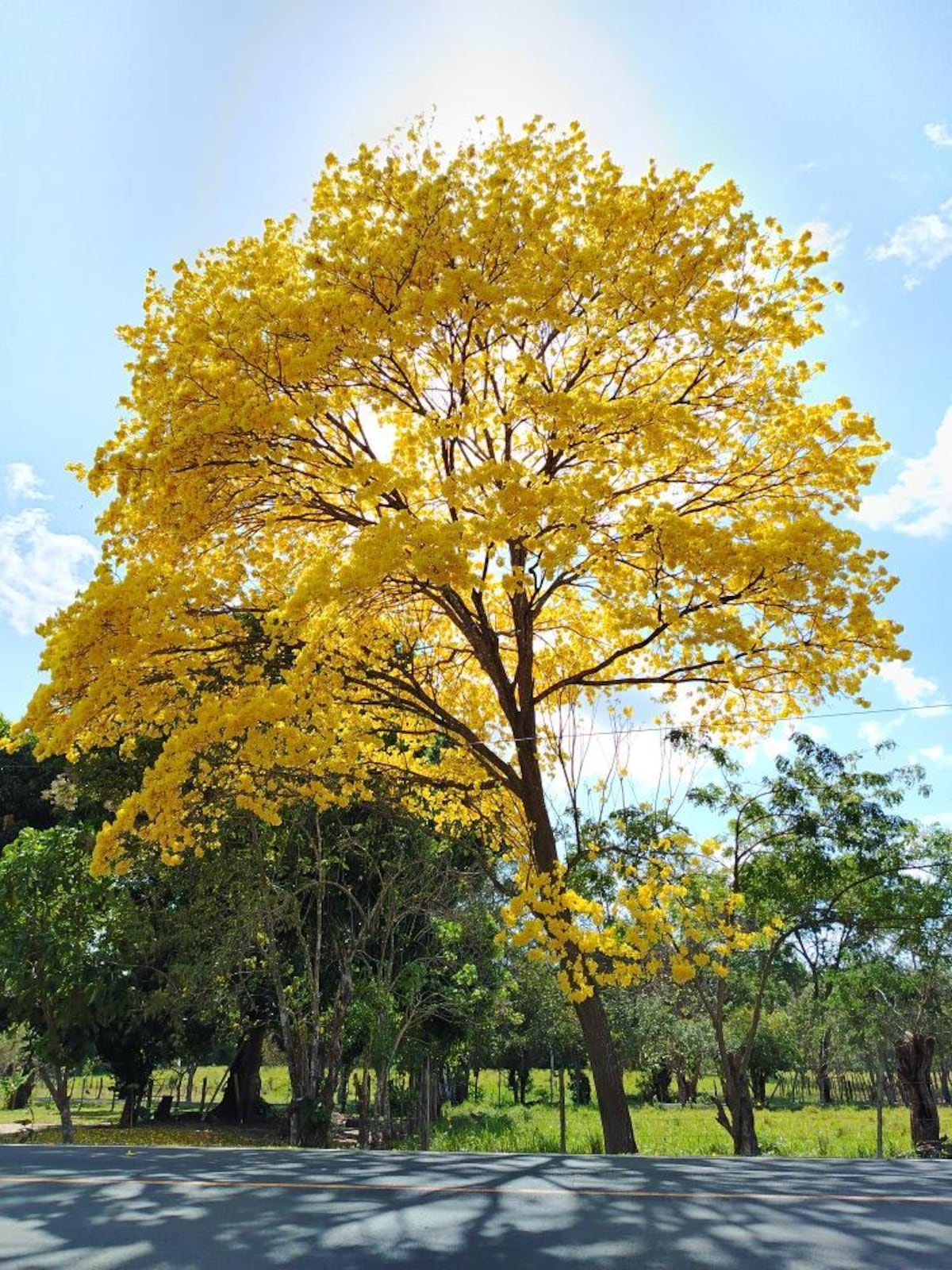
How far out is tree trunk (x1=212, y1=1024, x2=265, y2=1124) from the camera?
2067 centimetres

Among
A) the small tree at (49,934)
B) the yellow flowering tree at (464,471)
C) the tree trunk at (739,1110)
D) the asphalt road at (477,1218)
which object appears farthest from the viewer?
the small tree at (49,934)

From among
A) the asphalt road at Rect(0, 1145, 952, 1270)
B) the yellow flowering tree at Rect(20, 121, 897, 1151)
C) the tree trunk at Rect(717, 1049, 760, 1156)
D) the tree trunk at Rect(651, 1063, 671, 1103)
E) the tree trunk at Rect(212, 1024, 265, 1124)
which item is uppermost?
the yellow flowering tree at Rect(20, 121, 897, 1151)

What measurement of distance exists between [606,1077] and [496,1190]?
3928 mm

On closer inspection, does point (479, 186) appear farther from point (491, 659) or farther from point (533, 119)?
point (491, 659)

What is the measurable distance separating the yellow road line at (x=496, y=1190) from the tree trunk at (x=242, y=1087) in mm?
16971

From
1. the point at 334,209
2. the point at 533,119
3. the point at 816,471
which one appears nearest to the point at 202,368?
the point at 334,209

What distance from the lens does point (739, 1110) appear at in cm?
1194

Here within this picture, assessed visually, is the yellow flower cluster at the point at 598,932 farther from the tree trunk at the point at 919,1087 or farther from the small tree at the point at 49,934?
the small tree at the point at 49,934

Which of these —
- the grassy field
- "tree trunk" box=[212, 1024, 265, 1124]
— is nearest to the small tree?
Answer: the grassy field

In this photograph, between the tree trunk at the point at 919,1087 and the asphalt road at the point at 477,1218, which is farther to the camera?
the tree trunk at the point at 919,1087

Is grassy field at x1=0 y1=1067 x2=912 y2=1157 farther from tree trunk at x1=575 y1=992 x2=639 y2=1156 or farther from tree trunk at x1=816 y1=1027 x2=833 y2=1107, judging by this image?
tree trunk at x1=816 y1=1027 x2=833 y2=1107

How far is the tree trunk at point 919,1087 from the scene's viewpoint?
1315cm

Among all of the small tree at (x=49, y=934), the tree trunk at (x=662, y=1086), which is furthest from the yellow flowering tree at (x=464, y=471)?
the tree trunk at (x=662, y=1086)

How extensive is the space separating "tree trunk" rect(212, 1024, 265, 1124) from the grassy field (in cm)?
120
